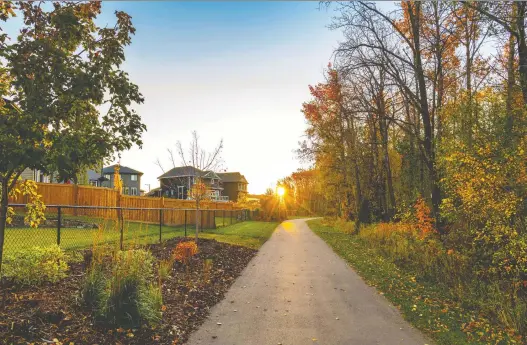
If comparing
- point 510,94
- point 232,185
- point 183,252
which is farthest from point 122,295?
point 232,185

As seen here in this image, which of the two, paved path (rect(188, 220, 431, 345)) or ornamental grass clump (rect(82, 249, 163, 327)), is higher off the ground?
ornamental grass clump (rect(82, 249, 163, 327))

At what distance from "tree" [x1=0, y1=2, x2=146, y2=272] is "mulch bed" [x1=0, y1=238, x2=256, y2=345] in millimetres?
1214

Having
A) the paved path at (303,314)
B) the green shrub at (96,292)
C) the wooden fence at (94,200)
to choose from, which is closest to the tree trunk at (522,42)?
the paved path at (303,314)

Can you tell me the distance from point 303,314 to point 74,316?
12.0ft

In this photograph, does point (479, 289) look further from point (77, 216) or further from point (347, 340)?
point (77, 216)

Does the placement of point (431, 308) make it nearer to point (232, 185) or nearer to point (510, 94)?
point (510, 94)

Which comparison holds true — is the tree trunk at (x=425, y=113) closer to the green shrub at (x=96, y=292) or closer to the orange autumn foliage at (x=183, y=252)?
the orange autumn foliage at (x=183, y=252)

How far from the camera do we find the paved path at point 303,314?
5.13 meters

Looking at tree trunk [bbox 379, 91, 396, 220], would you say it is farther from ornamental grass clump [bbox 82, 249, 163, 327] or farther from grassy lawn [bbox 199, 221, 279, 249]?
ornamental grass clump [bbox 82, 249, 163, 327]

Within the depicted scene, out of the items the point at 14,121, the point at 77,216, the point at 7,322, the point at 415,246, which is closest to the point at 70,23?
the point at 14,121

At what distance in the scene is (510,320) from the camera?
226 inches

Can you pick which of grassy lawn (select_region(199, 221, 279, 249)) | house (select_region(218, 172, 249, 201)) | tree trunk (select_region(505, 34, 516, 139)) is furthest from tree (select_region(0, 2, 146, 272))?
house (select_region(218, 172, 249, 201))

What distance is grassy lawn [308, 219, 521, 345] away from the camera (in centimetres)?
528

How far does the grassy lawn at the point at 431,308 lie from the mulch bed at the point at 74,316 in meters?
3.66
